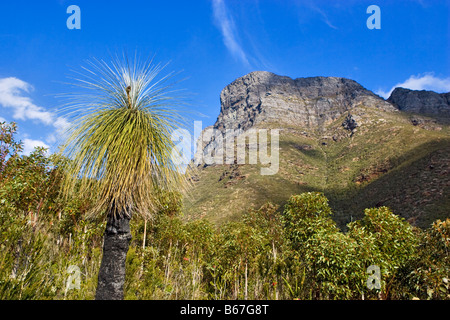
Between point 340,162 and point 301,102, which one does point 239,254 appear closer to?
point 340,162

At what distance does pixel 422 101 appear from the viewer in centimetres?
13762

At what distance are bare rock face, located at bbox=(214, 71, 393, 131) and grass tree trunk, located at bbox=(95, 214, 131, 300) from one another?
480 ft

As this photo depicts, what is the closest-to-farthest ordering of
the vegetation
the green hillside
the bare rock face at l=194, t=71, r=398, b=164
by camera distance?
1. the vegetation
2. the green hillside
3. the bare rock face at l=194, t=71, r=398, b=164

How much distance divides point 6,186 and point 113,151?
18.9ft

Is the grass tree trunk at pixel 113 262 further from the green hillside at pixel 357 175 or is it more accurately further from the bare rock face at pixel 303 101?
the bare rock face at pixel 303 101

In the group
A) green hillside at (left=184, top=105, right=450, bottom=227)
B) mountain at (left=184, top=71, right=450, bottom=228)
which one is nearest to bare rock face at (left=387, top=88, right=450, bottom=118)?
mountain at (left=184, top=71, right=450, bottom=228)

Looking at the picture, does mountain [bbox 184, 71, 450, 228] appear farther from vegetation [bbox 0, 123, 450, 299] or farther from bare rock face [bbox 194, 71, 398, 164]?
vegetation [bbox 0, 123, 450, 299]

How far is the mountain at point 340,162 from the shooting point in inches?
1991

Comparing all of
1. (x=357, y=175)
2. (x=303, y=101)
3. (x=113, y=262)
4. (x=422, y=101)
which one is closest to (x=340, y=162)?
(x=357, y=175)

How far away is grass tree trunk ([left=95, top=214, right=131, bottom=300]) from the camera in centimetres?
370

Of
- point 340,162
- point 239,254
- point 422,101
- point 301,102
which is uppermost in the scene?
point 301,102

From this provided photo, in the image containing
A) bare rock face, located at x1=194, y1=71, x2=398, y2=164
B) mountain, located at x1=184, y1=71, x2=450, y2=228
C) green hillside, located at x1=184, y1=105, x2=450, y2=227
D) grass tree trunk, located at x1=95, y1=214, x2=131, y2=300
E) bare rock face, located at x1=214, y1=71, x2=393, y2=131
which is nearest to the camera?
grass tree trunk, located at x1=95, y1=214, x2=131, y2=300

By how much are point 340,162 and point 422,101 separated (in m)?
85.1
